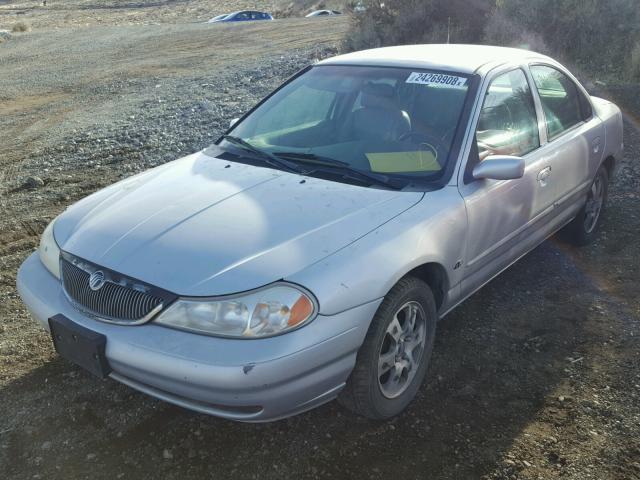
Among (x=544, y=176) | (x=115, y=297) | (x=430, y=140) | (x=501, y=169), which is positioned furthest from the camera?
(x=544, y=176)

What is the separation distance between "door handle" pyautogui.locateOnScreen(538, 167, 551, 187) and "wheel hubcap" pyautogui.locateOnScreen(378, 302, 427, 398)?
143 centimetres

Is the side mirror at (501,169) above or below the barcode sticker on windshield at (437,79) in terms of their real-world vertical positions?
below

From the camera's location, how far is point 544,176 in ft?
13.1

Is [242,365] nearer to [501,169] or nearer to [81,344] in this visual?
[81,344]

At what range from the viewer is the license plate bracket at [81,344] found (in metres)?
2.60

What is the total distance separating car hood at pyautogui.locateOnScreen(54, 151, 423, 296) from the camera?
8.55 ft

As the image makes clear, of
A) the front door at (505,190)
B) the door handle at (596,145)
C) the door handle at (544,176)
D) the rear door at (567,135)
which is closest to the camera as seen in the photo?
the front door at (505,190)

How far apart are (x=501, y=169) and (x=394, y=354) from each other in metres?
1.16

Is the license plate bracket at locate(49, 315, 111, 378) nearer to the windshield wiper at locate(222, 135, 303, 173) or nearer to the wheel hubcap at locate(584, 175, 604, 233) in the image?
the windshield wiper at locate(222, 135, 303, 173)

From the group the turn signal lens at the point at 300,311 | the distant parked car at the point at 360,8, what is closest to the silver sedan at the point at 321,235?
the turn signal lens at the point at 300,311

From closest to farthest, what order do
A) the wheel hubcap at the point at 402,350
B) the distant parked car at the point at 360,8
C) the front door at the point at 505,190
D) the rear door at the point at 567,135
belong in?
the wheel hubcap at the point at 402,350
the front door at the point at 505,190
the rear door at the point at 567,135
the distant parked car at the point at 360,8

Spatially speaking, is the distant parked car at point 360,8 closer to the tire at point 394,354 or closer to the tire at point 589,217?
the tire at point 589,217

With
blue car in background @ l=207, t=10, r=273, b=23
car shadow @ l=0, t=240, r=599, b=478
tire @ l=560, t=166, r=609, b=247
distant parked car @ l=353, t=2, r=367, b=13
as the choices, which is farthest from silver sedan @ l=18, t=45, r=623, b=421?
blue car in background @ l=207, t=10, r=273, b=23

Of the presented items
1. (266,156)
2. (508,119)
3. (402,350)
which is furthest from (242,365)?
(508,119)
